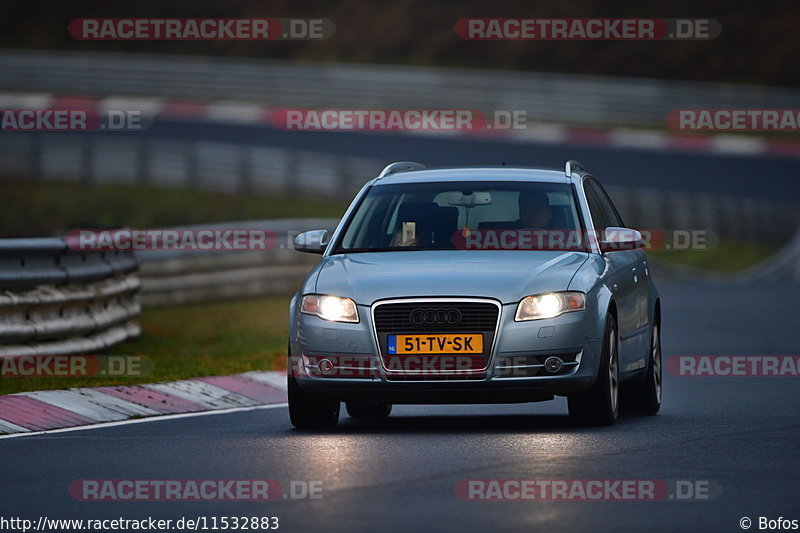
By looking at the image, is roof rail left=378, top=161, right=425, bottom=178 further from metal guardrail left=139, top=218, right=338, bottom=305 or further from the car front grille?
metal guardrail left=139, top=218, right=338, bottom=305

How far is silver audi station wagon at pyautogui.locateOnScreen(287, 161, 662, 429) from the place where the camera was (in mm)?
11047

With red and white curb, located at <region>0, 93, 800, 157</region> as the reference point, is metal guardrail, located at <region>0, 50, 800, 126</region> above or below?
above

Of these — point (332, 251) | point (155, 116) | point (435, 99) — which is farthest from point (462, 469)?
point (435, 99)

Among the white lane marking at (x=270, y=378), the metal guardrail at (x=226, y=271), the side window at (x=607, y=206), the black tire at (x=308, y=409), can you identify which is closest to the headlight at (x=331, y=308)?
the black tire at (x=308, y=409)

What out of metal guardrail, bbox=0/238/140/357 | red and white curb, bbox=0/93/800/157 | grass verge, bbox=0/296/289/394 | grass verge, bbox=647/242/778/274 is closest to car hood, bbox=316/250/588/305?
grass verge, bbox=0/296/289/394

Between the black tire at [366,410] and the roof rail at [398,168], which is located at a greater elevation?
the roof rail at [398,168]

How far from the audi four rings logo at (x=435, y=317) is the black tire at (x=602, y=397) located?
0.95 m

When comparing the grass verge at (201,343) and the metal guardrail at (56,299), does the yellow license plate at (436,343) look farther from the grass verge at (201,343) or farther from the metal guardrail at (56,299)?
the metal guardrail at (56,299)

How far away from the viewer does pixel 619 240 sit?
1205 cm

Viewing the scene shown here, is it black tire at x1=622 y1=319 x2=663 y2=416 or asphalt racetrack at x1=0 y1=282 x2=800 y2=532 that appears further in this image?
black tire at x1=622 y1=319 x2=663 y2=416

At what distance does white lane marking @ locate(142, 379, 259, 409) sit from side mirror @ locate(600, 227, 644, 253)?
10.8 feet

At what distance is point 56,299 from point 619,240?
5.53m

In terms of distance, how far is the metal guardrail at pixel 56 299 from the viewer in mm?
14695

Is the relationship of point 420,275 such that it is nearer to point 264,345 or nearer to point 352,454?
point 352,454
